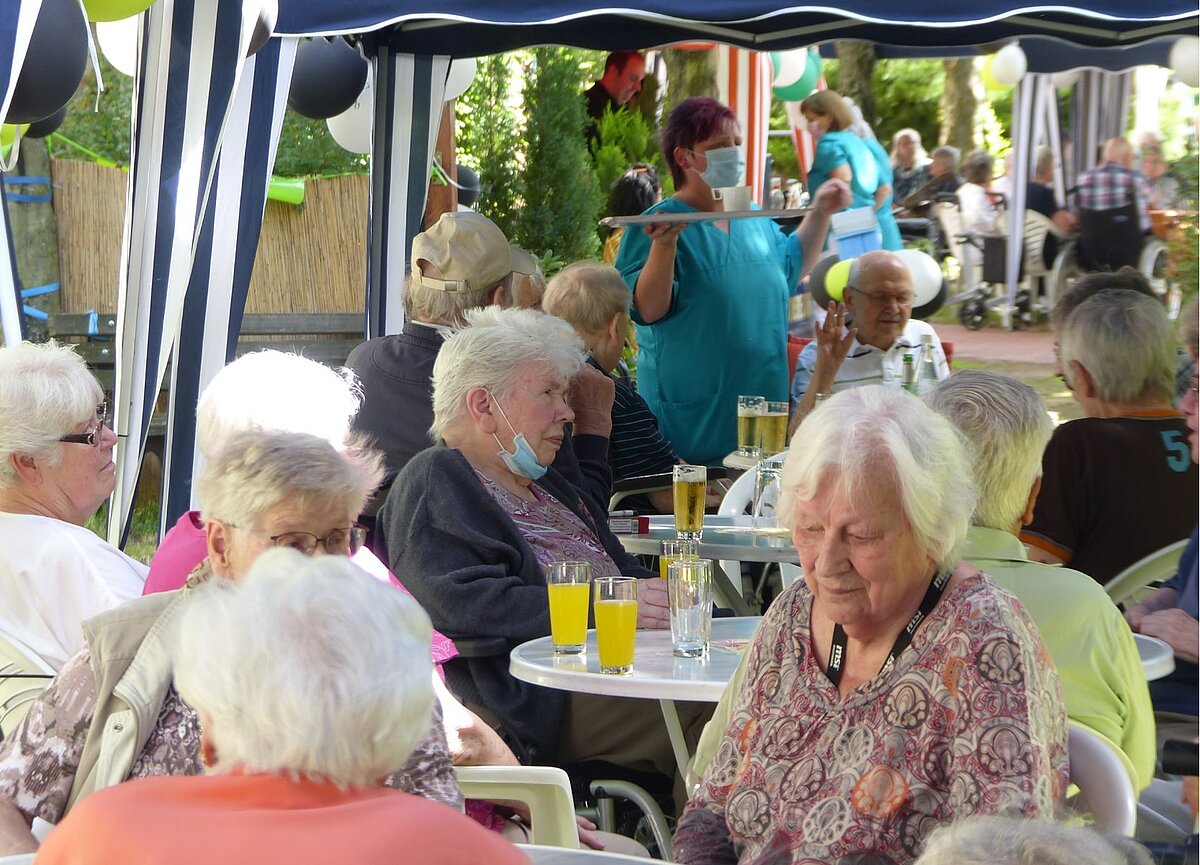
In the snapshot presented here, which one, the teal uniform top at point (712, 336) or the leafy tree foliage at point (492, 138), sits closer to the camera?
the teal uniform top at point (712, 336)

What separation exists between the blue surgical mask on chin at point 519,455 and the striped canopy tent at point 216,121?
1.32 meters

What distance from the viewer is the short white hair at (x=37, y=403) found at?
2830 mm

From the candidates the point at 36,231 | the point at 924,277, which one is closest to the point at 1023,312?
the point at 924,277

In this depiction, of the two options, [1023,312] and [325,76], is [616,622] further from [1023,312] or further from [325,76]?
[1023,312]

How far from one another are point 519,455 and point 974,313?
12246 millimetres

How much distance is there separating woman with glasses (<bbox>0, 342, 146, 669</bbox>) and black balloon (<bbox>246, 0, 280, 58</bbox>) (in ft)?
4.45

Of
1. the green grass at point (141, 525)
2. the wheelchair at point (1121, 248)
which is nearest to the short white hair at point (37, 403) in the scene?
the green grass at point (141, 525)

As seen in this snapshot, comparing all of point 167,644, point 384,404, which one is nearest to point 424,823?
point 167,644

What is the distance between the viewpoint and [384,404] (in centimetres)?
418

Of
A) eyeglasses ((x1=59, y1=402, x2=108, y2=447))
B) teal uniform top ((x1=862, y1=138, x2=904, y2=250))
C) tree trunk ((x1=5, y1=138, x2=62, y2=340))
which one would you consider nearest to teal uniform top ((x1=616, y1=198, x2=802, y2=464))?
eyeglasses ((x1=59, y1=402, x2=108, y2=447))

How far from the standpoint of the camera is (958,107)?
1725cm

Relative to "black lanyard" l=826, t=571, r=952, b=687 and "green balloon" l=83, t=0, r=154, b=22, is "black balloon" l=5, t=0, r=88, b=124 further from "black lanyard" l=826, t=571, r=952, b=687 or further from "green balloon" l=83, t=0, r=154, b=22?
"black lanyard" l=826, t=571, r=952, b=687

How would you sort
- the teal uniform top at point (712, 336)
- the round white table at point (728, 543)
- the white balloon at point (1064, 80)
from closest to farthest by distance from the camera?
the round white table at point (728, 543)
the teal uniform top at point (712, 336)
the white balloon at point (1064, 80)

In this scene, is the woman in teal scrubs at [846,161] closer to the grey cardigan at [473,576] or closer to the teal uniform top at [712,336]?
the teal uniform top at [712,336]
